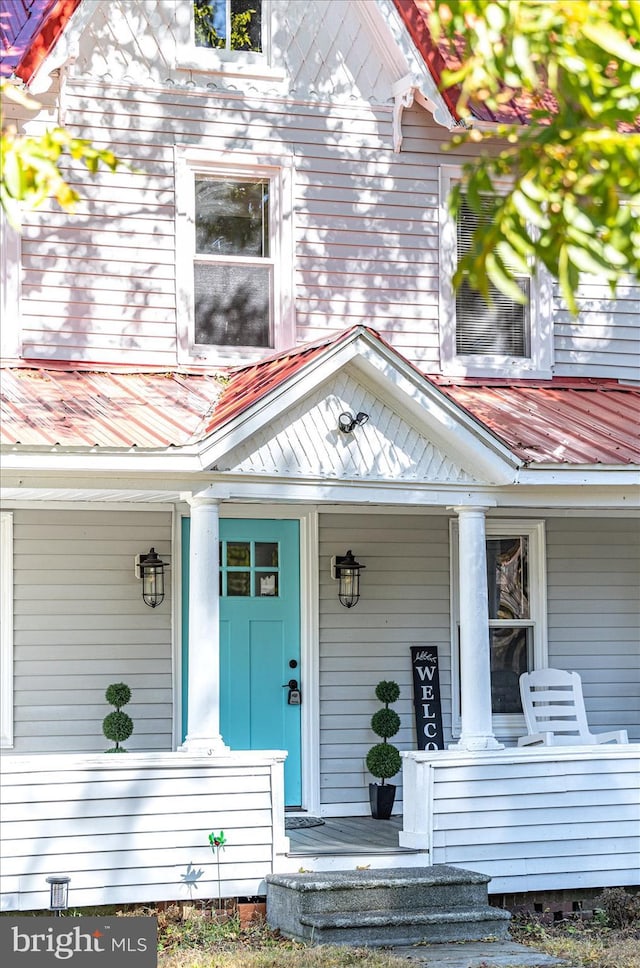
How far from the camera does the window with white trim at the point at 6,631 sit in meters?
10.0

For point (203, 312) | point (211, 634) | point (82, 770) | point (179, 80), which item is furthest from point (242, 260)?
point (82, 770)

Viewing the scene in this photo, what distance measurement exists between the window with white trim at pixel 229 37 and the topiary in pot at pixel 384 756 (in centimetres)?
499

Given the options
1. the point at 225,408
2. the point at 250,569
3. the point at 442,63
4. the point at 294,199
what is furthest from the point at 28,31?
the point at 250,569

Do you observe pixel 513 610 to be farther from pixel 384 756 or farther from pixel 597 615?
pixel 384 756

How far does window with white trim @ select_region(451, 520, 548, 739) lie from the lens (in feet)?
37.8

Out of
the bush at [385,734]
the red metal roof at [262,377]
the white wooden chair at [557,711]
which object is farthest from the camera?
the white wooden chair at [557,711]

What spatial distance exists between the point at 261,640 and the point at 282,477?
2.10 m

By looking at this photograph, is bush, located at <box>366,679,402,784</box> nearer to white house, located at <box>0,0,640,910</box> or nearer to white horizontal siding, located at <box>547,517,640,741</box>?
white house, located at <box>0,0,640,910</box>

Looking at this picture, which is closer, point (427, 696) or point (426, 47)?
point (427, 696)

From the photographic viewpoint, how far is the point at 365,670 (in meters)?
11.0

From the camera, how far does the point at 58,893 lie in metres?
8.20

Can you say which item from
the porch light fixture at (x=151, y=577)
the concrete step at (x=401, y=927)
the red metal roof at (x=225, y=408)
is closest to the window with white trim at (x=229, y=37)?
the red metal roof at (x=225, y=408)

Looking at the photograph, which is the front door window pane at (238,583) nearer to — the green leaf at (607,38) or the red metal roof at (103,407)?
the red metal roof at (103,407)

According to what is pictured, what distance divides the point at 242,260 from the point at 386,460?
7.91 ft
